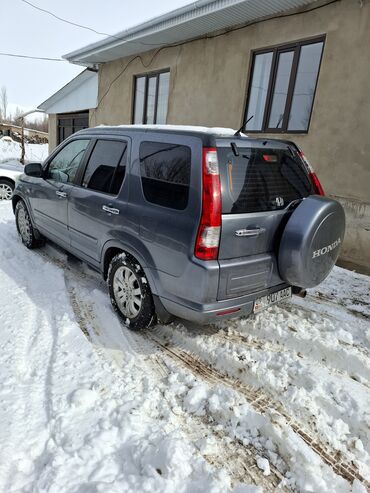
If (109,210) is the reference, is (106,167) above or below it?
above

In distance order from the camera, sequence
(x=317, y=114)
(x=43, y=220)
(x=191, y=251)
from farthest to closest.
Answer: (x=317, y=114), (x=43, y=220), (x=191, y=251)

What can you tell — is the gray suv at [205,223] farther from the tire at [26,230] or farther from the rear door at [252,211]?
the tire at [26,230]

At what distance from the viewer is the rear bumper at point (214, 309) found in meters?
2.64

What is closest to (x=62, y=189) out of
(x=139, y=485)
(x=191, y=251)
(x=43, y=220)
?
(x=43, y=220)

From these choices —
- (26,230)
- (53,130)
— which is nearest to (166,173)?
(26,230)

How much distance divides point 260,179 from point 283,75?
15.8 feet

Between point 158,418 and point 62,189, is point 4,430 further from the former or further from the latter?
point 62,189

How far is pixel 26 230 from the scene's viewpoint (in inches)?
213

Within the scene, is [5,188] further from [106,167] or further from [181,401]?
[181,401]

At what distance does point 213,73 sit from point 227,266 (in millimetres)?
6437

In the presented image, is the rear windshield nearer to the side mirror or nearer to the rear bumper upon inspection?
the rear bumper

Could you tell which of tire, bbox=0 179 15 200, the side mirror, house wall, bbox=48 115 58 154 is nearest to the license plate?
the side mirror

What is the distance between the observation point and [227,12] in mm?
6492

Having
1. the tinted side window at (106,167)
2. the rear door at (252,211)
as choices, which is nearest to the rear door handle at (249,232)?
the rear door at (252,211)
